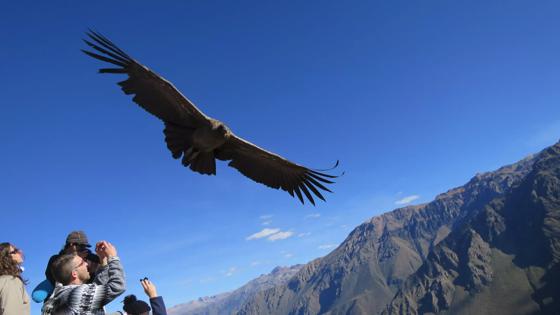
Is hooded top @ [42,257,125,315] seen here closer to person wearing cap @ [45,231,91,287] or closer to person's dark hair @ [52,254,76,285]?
person's dark hair @ [52,254,76,285]

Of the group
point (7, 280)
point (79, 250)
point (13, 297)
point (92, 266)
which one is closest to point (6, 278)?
point (7, 280)

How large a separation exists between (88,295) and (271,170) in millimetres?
10932

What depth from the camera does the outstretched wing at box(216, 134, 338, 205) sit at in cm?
1429

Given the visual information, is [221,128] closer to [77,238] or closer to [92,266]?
[77,238]

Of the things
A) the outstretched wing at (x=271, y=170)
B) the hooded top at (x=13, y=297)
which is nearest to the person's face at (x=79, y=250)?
the hooded top at (x=13, y=297)

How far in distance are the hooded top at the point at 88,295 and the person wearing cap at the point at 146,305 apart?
0.98m

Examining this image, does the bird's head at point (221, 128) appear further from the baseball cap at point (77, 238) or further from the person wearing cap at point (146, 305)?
the baseball cap at point (77, 238)

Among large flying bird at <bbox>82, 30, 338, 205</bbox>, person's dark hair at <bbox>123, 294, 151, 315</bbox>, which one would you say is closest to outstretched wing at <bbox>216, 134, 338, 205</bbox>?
large flying bird at <bbox>82, 30, 338, 205</bbox>

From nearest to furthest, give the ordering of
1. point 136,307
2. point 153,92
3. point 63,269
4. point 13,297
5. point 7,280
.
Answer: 1. point 63,269
2. point 13,297
3. point 7,280
4. point 136,307
5. point 153,92

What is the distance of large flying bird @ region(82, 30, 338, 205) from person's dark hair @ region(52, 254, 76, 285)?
20.4ft

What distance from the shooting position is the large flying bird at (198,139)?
1108cm

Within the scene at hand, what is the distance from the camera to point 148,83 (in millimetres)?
11445

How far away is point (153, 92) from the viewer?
11.7 m

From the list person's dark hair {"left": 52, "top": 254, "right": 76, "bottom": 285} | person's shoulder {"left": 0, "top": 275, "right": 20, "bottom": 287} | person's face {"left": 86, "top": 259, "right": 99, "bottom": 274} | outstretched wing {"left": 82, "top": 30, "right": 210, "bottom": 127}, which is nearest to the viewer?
person's dark hair {"left": 52, "top": 254, "right": 76, "bottom": 285}
